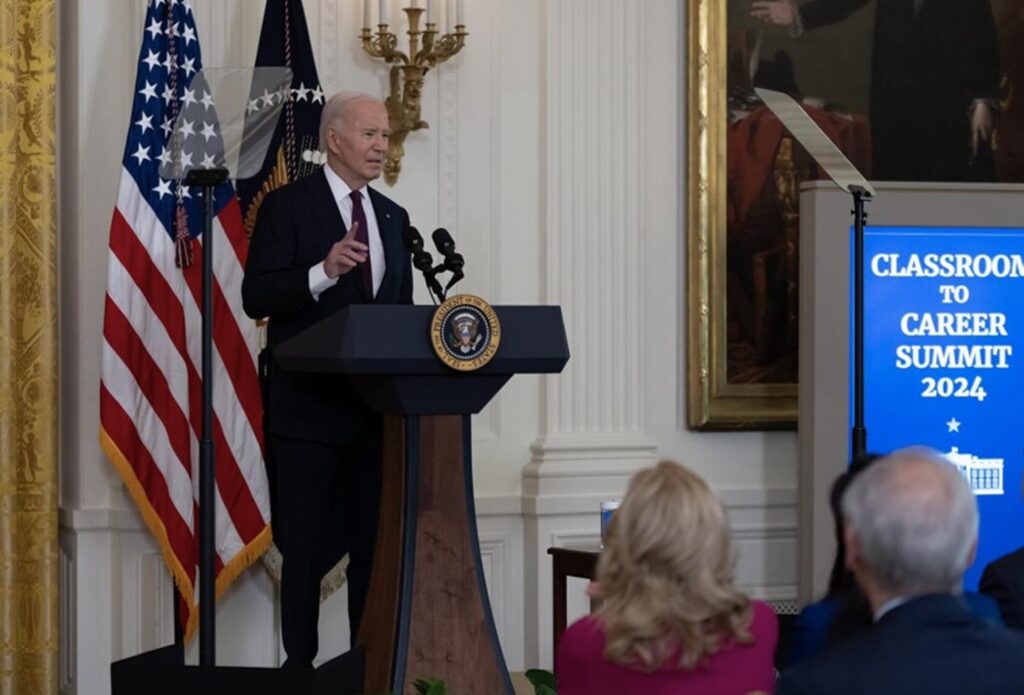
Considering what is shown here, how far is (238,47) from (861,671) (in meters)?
4.71

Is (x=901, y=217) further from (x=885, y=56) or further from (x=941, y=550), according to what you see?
(x=941, y=550)

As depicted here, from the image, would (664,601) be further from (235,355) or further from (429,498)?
(235,355)

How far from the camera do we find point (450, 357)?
4.78 metres

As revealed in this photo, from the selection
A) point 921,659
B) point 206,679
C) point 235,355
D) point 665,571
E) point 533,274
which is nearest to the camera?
point 921,659

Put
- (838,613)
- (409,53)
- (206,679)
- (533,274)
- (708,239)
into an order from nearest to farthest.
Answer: (838,613)
(206,679)
(409,53)
(533,274)
(708,239)

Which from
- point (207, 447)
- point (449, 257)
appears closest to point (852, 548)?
point (449, 257)

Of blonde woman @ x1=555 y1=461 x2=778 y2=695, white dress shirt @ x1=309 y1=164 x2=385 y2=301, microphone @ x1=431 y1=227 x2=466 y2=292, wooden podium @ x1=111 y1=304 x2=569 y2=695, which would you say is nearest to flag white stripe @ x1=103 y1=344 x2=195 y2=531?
white dress shirt @ x1=309 y1=164 x2=385 y2=301

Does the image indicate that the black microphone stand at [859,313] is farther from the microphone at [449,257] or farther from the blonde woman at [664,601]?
the blonde woman at [664,601]

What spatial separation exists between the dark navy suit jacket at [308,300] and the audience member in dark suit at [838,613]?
2.63 m

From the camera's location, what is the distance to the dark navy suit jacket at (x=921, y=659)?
228cm

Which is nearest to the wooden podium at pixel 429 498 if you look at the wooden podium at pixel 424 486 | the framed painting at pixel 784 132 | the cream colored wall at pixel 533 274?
the wooden podium at pixel 424 486

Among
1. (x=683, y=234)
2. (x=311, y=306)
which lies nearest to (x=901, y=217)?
(x=683, y=234)

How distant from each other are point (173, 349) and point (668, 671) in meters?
3.91

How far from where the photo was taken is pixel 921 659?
230 centimetres
